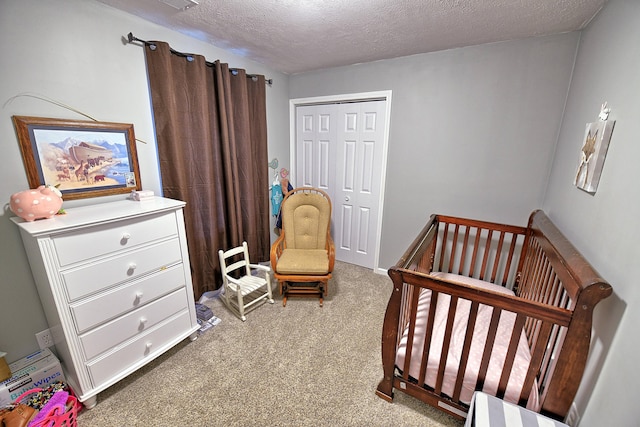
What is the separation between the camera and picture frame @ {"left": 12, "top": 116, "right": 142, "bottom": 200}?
1448 millimetres

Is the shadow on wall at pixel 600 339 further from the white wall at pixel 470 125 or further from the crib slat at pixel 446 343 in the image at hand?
the white wall at pixel 470 125

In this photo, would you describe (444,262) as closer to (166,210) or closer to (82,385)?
(166,210)

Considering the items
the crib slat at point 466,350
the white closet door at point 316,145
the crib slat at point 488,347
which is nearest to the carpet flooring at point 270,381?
the crib slat at point 466,350

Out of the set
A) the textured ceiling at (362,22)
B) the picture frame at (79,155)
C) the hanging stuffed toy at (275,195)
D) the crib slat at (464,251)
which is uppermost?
the textured ceiling at (362,22)

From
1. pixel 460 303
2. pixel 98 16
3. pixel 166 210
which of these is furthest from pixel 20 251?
pixel 460 303

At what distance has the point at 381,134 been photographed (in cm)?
272

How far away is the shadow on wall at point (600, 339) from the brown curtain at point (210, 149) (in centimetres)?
258

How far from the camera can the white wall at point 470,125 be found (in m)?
1.98

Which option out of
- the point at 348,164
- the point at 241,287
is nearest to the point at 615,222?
the point at 348,164

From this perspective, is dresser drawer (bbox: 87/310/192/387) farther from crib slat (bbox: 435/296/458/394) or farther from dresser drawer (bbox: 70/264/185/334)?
crib slat (bbox: 435/296/458/394)

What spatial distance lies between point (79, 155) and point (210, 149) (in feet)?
2.91

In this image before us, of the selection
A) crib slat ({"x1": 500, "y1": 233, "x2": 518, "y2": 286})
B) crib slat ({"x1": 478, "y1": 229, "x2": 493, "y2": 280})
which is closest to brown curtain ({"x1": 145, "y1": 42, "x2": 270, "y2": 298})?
crib slat ({"x1": 478, "y1": 229, "x2": 493, "y2": 280})

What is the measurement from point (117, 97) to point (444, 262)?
312cm

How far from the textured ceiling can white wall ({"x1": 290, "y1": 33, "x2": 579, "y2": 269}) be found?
→ 17 cm
